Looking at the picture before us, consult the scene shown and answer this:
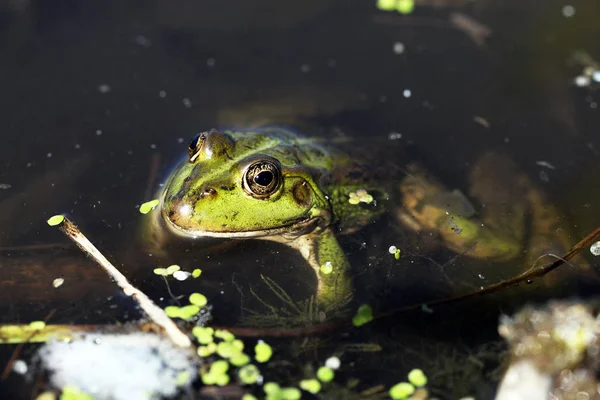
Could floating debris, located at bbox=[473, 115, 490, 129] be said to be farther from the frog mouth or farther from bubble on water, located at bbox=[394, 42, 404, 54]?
the frog mouth

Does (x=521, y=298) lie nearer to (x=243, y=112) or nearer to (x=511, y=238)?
(x=511, y=238)

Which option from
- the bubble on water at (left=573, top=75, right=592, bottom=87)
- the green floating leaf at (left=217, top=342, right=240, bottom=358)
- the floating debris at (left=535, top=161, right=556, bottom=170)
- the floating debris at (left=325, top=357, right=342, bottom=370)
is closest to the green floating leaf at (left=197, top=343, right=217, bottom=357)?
the green floating leaf at (left=217, top=342, right=240, bottom=358)

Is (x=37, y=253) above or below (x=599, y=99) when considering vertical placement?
below

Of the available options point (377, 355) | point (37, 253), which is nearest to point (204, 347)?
point (377, 355)

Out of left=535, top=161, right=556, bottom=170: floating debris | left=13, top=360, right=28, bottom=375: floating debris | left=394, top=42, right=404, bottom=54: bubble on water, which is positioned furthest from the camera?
left=394, top=42, right=404, bottom=54: bubble on water

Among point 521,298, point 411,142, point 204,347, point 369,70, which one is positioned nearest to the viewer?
point 204,347

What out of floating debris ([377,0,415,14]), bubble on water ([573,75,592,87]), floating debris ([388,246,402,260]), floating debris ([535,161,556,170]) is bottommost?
floating debris ([388,246,402,260])

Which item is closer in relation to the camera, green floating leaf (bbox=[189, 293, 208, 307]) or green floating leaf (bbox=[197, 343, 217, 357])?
green floating leaf (bbox=[197, 343, 217, 357])

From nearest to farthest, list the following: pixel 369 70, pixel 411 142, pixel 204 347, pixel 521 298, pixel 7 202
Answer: pixel 204 347, pixel 521 298, pixel 7 202, pixel 411 142, pixel 369 70
